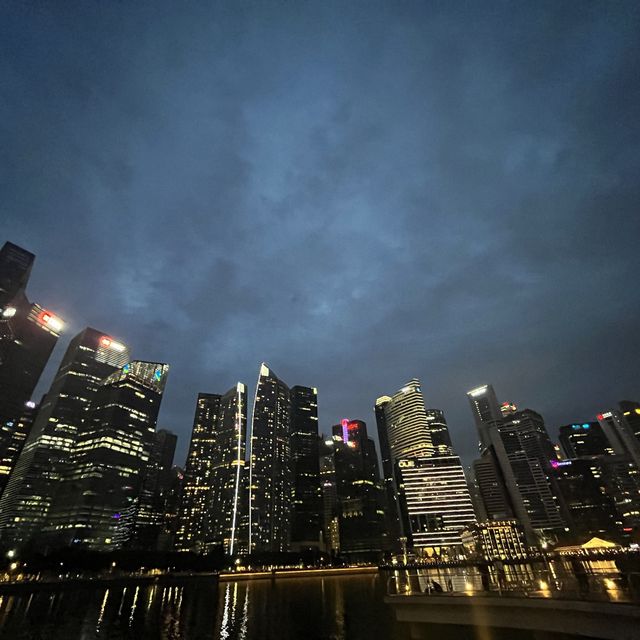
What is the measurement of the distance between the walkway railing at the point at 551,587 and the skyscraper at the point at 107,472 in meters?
174

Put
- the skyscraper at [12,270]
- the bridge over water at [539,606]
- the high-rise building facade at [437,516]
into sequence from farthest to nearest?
the high-rise building facade at [437,516] < the skyscraper at [12,270] < the bridge over water at [539,606]

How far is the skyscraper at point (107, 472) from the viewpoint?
15462cm

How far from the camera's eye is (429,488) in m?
199

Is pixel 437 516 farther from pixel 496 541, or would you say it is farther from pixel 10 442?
pixel 10 442

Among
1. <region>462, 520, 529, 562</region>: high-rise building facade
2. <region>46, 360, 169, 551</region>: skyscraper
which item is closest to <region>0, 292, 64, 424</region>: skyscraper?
<region>46, 360, 169, 551</region>: skyscraper

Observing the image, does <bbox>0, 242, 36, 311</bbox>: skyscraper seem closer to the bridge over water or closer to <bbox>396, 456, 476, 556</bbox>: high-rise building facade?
the bridge over water

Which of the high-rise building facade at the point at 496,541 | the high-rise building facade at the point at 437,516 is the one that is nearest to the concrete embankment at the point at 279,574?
the high-rise building facade at the point at 437,516

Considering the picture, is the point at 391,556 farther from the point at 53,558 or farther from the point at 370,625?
the point at 370,625

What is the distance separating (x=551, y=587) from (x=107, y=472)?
625ft

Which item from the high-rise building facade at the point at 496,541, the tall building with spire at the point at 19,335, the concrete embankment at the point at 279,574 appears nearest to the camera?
the tall building with spire at the point at 19,335

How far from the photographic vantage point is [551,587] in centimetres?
2034

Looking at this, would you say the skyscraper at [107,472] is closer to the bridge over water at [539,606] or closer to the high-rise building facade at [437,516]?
the high-rise building facade at [437,516]

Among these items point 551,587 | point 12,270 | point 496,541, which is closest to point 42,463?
point 12,270

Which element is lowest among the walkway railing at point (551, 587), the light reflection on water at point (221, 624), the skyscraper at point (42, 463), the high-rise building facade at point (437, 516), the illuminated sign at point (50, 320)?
the light reflection on water at point (221, 624)
